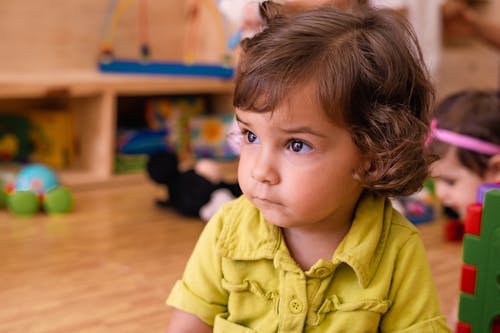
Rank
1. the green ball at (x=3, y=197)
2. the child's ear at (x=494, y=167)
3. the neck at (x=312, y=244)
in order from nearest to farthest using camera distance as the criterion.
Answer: the neck at (x=312, y=244) → the child's ear at (x=494, y=167) → the green ball at (x=3, y=197)

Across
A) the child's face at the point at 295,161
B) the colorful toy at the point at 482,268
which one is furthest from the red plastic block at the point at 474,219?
the child's face at the point at 295,161

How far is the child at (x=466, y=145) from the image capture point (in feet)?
4.96

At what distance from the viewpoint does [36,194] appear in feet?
5.84

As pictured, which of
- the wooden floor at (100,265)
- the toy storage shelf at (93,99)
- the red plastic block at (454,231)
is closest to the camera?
the wooden floor at (100,265)

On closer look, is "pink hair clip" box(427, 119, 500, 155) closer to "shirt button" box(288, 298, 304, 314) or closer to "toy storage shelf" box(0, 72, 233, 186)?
"shirt button" box(288, 298, 304, 314)

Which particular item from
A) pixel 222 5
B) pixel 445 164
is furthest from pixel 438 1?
pixel 445 164

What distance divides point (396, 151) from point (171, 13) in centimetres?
190

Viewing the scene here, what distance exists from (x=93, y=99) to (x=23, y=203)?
1.66 feet

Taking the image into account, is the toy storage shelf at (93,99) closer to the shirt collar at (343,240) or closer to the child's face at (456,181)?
the child's face at (456,181)

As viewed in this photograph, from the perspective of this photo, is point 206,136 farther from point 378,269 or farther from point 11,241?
point 378,269

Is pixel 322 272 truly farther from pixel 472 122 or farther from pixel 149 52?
pixel 149 52

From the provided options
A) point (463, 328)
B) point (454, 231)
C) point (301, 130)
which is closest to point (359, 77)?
point (301, 130)

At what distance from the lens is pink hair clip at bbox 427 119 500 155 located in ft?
4.93

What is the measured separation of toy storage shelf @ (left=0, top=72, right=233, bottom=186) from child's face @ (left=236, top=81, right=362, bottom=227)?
1279mm
